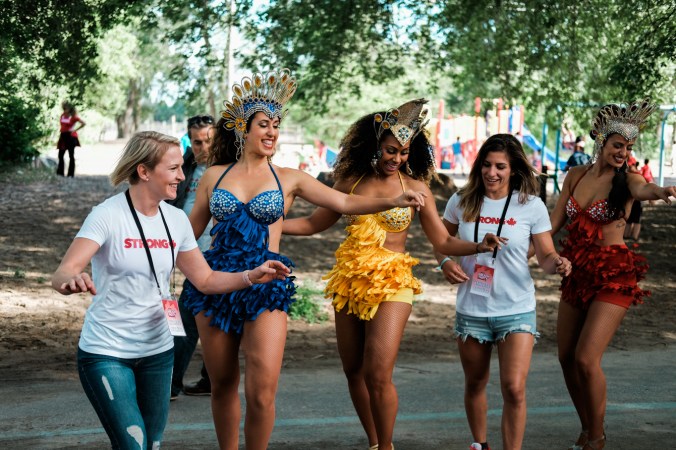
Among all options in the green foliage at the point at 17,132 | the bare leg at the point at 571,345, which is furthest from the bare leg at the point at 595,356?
the green foliage at the point at 17,132

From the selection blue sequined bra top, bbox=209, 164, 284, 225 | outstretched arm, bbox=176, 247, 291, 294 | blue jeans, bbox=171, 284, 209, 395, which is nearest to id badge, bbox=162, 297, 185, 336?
outstretched arm, bbox=176, 247, 291, 294

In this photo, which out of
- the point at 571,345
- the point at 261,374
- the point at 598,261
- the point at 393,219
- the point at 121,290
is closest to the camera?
the point at 121,290

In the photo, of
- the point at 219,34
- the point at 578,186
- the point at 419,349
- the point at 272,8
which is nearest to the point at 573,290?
the point at 578,186

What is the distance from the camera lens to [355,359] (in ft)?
18.2

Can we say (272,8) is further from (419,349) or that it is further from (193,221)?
(193,221)

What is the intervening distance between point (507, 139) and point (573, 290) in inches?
40.0

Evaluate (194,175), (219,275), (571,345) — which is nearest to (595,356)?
(571,345)

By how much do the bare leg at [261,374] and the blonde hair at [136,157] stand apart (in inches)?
41.8

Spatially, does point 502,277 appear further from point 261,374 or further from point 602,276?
point 261,374

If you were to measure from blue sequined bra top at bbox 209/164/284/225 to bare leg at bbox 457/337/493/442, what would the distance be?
50.6 inches

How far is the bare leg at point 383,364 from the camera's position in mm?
5266

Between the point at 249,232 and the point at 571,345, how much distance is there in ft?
7.05

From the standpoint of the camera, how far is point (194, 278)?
176 inches

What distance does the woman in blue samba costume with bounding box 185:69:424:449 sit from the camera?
4.77 metres
